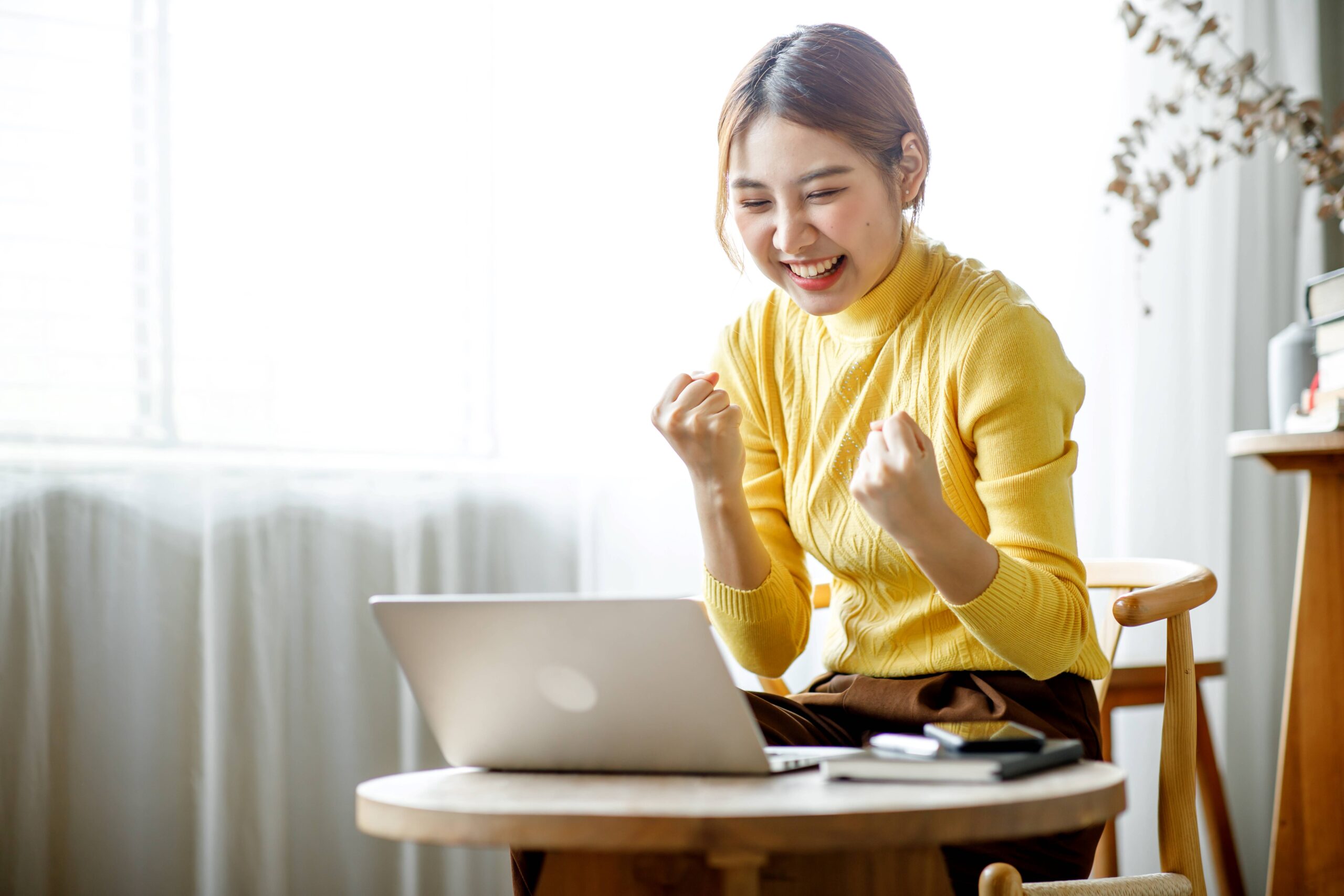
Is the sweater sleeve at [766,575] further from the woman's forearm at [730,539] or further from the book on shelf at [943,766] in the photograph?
the book on shelf at [943,766]

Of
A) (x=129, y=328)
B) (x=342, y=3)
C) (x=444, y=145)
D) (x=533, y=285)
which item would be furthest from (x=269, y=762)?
(x=342, y=3)

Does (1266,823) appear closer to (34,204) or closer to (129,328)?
(129,328)

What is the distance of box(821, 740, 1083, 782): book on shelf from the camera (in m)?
0.67

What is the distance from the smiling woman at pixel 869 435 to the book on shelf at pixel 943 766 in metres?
0.18

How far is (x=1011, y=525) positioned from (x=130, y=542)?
1.17 metres

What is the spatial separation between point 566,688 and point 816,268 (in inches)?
20.5

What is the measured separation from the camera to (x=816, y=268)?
108cm

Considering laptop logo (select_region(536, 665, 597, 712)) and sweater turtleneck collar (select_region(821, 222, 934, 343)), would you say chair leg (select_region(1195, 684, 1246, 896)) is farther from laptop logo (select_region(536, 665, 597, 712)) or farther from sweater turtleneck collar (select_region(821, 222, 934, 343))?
laptop logo (select_region(536, 665, 597, 712))

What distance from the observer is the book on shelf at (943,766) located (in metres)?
0.67

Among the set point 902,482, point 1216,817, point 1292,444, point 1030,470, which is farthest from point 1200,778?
point 902,482

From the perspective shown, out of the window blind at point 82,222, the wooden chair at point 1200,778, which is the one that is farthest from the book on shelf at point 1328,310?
the window blind at point 82,222

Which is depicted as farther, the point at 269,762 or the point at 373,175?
the point at 373,175

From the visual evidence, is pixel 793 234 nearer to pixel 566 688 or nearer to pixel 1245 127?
pixel 566 688

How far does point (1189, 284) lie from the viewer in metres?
2.21
